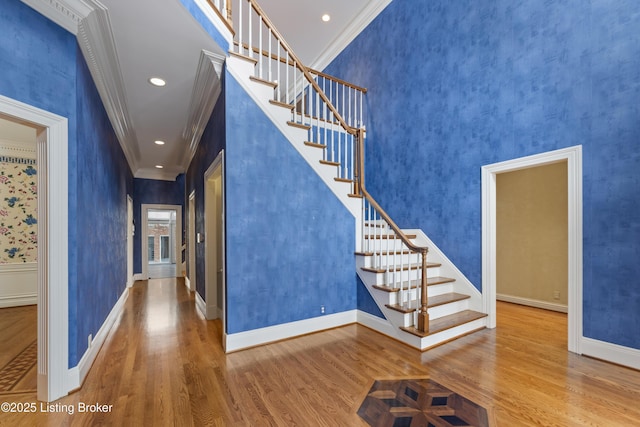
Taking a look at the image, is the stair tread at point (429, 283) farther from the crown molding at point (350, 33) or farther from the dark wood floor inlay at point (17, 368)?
the crown molding at point (350, 33)

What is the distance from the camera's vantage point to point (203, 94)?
3.63 metres

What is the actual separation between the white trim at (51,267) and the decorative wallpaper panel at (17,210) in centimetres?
376

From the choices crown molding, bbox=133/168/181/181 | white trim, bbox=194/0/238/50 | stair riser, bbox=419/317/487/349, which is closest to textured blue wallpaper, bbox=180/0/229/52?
white trim, bbox=194/0/238/50

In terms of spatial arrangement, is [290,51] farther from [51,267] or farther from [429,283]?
[429,283]

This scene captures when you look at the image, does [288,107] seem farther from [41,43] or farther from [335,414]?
[335,414]

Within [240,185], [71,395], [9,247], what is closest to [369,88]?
[240,185]

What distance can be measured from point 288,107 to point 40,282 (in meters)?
2.77

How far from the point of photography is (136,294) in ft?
19.5

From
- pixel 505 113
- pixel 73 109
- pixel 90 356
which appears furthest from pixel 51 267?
pixel 505 113

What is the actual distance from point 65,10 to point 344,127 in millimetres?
2950

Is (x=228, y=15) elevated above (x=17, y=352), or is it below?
above

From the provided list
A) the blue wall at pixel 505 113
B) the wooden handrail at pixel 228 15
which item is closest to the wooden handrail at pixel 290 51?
the wooden handrail at pixel 228 15

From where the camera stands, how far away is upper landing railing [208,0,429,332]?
3076 millimetres

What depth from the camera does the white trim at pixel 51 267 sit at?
2.08 metres
